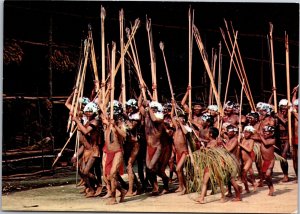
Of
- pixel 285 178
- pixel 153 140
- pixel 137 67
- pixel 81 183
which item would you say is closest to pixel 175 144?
pixel 153 140

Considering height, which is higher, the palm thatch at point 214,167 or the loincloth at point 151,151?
the loincloth at point 151,151

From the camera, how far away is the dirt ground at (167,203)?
342 inches

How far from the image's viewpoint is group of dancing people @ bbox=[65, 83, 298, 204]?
882 centimetres

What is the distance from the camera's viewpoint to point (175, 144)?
9.01 m

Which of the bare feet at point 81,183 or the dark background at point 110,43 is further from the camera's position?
the bare feet at point 81,183

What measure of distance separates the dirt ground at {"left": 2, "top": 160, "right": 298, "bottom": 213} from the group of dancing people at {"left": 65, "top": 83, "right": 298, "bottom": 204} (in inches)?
3.0

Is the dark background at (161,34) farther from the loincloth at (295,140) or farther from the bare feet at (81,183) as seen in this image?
the bare feet at (81,183)

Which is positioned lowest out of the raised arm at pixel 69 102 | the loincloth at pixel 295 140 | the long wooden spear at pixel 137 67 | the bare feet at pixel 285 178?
the bare feet at pixel 285 178

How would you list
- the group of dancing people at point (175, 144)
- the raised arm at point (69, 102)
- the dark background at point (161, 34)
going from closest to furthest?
the group of dancing people at point (175, 144)
the dark background at point (161, 34)
the raised arm at point (69, 102)

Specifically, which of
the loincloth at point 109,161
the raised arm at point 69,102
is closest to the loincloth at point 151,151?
the loincloth at point 109,161

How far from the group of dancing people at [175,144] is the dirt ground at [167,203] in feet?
0.25

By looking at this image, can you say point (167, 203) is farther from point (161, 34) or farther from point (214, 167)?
point (161, 34)

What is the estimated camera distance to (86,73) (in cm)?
923

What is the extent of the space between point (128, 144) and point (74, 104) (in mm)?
739
